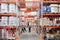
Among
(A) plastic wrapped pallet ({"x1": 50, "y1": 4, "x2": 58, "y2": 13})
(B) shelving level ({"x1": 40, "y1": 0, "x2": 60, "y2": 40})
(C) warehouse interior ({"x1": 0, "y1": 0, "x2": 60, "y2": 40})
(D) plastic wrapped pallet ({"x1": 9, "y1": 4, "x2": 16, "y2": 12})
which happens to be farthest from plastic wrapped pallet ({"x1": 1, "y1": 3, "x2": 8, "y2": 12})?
(A) plastic wrapped pallet ({"x1": 50, "y1": 4, "x2": 58, "y2": 13})

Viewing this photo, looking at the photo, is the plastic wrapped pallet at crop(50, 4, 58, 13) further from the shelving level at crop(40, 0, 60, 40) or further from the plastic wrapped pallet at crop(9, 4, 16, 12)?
the plastic wrapped pallet at crop(9, 4, 16, 12)

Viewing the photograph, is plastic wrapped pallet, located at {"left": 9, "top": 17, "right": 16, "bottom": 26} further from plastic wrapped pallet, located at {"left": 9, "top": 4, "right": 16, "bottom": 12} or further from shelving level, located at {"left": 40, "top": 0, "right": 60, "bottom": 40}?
shelving level, located at {"left": 40, "top": 0, "right": 60, "bottom": 40}

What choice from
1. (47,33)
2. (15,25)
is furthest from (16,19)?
(47,33)

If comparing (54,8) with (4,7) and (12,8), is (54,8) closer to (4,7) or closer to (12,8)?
(12,8)

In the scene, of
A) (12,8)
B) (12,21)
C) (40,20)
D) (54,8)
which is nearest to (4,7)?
(12,8)

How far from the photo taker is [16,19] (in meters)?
4.03

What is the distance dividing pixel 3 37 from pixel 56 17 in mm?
1657

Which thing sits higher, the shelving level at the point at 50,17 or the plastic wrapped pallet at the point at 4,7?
the plastic wrapped pallet at the point at 4,7

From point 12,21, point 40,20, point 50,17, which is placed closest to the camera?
point 12,21

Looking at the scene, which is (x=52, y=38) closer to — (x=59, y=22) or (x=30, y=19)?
(x=59, y=22)

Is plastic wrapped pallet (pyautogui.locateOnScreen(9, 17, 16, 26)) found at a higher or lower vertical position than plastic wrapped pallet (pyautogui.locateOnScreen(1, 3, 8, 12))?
lower

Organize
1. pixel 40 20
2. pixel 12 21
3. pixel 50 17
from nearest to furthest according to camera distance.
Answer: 1. pixel 12 21
2. pixel 40 20
3. pixel 50 17

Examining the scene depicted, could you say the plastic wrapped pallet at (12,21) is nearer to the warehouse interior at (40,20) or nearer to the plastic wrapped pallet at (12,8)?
the warehouse interior at (40,20)

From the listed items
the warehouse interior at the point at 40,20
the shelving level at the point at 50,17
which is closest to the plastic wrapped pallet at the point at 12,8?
the warehouse interior at the point at 40,20
